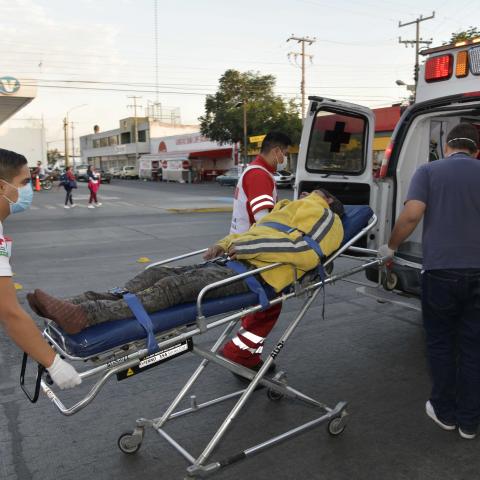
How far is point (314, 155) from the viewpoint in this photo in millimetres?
5367

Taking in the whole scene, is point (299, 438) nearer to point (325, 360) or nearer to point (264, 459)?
point (264, 459)

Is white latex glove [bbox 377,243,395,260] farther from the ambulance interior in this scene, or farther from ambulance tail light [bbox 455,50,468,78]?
ambulance tail light [bbox 455,50,468,78]

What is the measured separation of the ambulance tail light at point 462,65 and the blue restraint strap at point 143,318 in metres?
3.34

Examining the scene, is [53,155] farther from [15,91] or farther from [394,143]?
[394,143]

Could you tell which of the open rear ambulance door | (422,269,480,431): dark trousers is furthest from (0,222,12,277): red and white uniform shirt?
the open rear ambulance door

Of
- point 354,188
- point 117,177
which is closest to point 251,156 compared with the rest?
point 117,177

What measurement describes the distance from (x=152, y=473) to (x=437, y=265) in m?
2.09

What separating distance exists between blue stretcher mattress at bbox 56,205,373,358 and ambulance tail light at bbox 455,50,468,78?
8.69 ft

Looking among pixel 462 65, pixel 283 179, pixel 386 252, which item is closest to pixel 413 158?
pixel 462 65

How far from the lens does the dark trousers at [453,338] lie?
3174mm

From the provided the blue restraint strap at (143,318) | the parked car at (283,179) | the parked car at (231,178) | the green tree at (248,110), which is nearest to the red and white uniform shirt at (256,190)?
the blue restraint strap at (143,318)

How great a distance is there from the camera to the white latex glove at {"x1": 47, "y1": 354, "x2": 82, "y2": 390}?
2.23 meters

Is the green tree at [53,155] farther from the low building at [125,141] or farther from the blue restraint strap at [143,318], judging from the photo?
the blue restraint strap at [143,318]

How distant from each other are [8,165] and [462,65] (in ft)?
11.9
